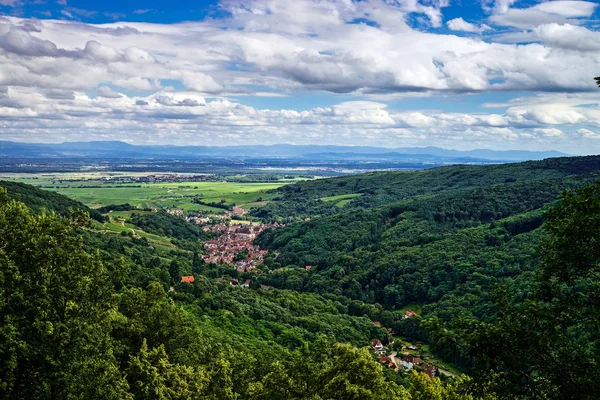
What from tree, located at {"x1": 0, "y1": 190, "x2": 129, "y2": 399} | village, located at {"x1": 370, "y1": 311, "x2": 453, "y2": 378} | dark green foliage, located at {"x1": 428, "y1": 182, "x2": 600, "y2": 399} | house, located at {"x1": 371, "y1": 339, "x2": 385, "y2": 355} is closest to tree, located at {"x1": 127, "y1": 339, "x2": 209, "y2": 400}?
tree, located at {"x1": 0, "y1": 190, "x2": 129, "y2": 399}

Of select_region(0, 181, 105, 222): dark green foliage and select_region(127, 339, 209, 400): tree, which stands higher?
select_region(0, 181, 105, 222): dark green foliage

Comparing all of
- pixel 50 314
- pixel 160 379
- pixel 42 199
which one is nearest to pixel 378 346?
pixel 160 379

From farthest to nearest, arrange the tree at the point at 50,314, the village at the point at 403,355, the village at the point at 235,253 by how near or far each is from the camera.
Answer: the village at the point at 235,253
the village at the point at 403,355
the tree at the point at 50,314

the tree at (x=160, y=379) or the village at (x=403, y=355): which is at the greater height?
the tree at (x=160, y=379)

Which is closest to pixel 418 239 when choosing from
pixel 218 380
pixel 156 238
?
pixel 156 238

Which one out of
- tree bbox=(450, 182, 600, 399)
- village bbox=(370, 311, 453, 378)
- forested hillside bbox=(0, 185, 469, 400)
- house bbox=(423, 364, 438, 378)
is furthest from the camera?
village bbox=(370, 311, 453, 378)

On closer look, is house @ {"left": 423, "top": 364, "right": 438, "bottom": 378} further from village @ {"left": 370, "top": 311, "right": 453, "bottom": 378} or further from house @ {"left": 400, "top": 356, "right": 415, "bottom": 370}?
house @ {"left": 400, "top": 356, "right": 415, "bottom": 370}

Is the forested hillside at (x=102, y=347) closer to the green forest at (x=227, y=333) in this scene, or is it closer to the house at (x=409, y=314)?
the green forest at (x=227, y=333)

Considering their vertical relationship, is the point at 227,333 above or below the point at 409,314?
above

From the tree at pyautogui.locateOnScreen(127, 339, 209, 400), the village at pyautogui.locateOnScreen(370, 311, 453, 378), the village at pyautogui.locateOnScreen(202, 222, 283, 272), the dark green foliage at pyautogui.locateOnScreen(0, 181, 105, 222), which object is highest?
the dark green foliage at pyautogui.locateOnScreen(0, 181, 105, 222)

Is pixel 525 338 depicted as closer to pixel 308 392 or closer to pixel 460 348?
pixel 460 348

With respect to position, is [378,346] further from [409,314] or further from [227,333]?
[227,333]

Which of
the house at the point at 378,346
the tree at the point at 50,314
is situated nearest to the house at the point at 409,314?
the house at the point at 378,346
